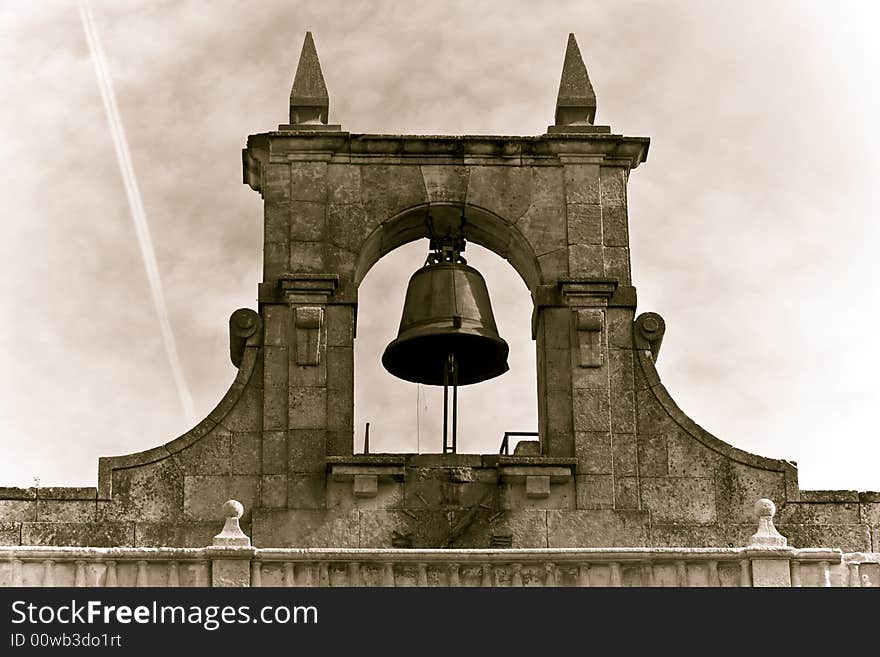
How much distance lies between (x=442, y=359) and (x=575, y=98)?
348cm

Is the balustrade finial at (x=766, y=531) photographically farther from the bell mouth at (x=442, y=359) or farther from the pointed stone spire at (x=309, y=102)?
the pointed stone spire at (x=309, y=102)

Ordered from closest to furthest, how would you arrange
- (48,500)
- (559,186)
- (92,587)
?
(92,587) < (48,500) < (559,186)

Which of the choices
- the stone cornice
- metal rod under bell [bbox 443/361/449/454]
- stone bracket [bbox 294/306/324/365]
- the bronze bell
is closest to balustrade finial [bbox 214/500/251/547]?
stone bracket [bbox 294/306/324/365]

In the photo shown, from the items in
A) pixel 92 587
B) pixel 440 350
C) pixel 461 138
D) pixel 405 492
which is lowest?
pixel 92 587

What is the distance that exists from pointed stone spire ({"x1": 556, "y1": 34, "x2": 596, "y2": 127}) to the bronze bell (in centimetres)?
215

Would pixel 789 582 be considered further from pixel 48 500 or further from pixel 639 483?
pixel 48 500

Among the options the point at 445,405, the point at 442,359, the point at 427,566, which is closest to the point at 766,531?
the point at 427,566

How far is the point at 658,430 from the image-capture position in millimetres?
31125

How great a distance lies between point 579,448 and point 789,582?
3.86 m

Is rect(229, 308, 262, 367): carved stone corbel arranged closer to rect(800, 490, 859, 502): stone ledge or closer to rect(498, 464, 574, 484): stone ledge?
rect(498, 464, 574, 484): stone ledge

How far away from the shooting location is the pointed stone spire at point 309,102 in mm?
32438

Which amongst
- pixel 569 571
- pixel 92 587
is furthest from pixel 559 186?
pixel 92 587

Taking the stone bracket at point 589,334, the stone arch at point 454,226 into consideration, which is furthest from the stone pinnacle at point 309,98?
the stone bracket at point 589,334

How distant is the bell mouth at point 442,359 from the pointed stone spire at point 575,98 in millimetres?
2812
